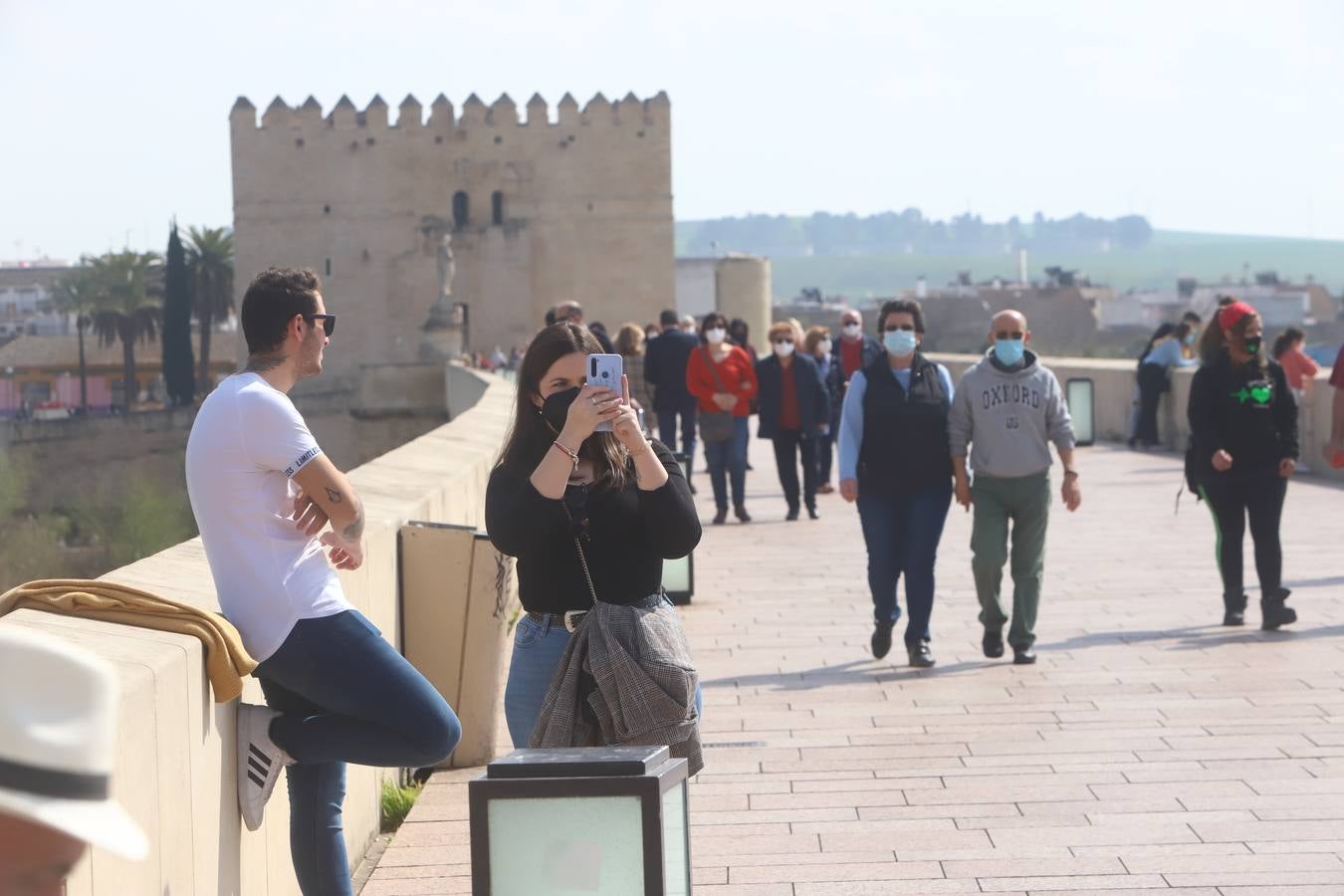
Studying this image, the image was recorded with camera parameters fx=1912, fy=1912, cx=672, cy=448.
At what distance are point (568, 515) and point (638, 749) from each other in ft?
2.38

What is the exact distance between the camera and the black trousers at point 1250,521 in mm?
8969

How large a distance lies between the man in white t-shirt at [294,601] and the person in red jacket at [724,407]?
32.3 ft

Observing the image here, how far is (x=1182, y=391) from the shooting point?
1920 cm

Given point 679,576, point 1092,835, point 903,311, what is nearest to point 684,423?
point 679,576

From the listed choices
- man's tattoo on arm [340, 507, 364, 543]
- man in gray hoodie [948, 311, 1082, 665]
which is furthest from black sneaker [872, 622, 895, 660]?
man's tattoo on arm [340, 507, 364, 543]

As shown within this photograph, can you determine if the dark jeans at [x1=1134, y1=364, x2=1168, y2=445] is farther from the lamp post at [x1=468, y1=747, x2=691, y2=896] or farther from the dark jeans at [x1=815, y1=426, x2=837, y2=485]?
the lamp post at [x1=468, y1=747, x2=691, y2=896]

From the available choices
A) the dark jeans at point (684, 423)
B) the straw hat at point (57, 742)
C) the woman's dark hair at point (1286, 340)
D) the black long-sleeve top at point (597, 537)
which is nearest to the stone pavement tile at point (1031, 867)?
the black long-sleeve top at point (597, 537)

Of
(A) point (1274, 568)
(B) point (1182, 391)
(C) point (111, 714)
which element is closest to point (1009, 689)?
(A) point (1274, 568)

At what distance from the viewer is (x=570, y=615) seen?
4.37 metres

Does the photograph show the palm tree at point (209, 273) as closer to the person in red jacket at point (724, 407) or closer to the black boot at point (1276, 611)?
the person in red jacket at point (724, 407)

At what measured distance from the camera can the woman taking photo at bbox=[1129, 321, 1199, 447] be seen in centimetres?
1933

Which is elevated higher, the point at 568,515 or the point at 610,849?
the point at 568,515

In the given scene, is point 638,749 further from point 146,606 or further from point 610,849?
point 146,606

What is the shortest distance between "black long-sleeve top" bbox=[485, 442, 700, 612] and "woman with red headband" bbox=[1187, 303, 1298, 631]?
17.5ft
